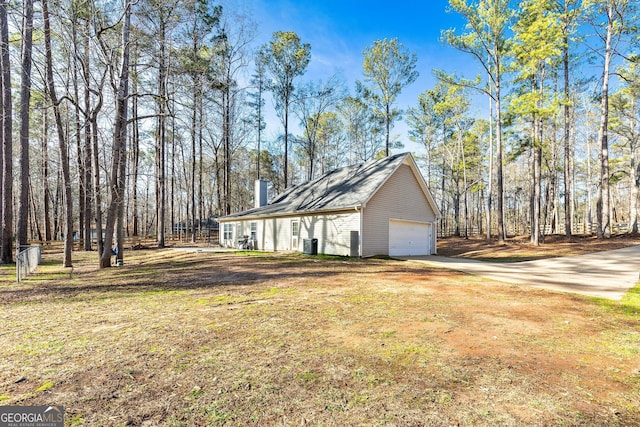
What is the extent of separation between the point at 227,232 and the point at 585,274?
21.1m

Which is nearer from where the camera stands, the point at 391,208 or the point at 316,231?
the point at 391,208

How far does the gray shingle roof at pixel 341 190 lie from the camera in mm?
14144

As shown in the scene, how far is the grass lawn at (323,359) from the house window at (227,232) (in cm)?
1685

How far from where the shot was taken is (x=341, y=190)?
52.4 ft

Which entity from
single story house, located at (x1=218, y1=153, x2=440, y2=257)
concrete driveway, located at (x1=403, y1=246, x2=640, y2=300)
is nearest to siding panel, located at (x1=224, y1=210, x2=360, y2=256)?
single story house, located at (x1=218, y1=153, x2=440, y2=257)

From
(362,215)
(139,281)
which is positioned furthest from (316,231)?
(139,281)

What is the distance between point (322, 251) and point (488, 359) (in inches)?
478

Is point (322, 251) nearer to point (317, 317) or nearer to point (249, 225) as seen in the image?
point (249, 225)

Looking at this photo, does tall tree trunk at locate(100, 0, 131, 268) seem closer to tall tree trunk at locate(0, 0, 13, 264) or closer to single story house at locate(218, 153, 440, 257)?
tall tree trunk at locate(0, 0, 13, 264)

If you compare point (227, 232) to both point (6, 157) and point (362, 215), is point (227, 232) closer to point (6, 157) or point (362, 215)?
point (6, 157)

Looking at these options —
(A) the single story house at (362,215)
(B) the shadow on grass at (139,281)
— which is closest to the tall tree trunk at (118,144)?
(B) the shadow on grass at (139,281)

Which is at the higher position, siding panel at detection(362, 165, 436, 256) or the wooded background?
the wooded background

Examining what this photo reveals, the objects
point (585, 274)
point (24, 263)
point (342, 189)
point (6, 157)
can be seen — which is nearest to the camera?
point (24, 263)

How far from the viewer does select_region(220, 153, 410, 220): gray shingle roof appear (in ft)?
46.4
